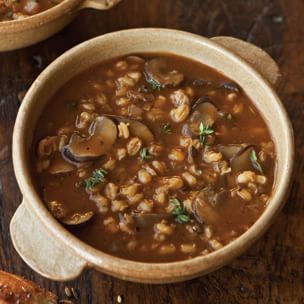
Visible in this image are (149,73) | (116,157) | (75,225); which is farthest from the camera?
(149,73)

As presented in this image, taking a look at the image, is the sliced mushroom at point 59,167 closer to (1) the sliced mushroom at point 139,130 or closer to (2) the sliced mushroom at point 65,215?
(2) the sliced mushroom at point 65,215

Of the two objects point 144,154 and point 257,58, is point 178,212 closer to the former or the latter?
point 144,154

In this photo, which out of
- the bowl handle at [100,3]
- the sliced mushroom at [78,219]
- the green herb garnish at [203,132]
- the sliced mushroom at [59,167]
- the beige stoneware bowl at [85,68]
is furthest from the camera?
the bowl handle at [100,3]

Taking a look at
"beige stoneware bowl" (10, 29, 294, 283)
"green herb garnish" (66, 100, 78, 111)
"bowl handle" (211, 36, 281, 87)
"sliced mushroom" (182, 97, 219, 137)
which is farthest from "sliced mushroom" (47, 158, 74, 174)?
"bowl handle" (211, 36, 281, 87)

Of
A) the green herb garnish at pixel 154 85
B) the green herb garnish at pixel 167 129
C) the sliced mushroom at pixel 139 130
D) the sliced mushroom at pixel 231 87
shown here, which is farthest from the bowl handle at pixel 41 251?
the sliced mushroom at pixel 231 87

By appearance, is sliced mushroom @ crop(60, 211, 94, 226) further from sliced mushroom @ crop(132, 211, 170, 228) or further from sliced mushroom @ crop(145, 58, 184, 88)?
sliced mushroom @ crop(145, 58, 184, 88)

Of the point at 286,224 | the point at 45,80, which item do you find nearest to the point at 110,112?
the point at 45,80

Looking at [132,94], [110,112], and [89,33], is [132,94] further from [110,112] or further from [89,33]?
[89,33]
